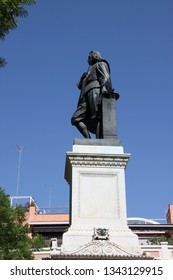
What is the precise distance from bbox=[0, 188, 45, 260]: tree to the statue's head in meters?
15.5

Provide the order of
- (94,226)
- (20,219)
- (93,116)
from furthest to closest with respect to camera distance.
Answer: (20,219) < (93,116) < (94,226)

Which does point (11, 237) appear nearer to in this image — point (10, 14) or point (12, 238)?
point (12, 238)

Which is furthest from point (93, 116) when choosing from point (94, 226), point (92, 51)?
point (94, 226)

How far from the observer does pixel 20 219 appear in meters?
25.7

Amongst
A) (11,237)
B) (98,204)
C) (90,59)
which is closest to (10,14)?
(90,59)

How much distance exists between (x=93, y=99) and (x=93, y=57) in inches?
56.3

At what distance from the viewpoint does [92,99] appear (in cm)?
934

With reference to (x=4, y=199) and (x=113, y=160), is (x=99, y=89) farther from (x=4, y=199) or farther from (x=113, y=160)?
(x=4, y=199)

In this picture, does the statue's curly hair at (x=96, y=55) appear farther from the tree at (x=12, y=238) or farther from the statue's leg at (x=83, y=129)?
the tree at (x=12, y=238)

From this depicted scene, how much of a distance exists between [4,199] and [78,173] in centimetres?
1816

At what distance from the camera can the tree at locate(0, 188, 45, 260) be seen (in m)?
22.9

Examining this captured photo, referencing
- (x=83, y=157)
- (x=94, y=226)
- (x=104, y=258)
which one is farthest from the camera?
(x=83, y=157)

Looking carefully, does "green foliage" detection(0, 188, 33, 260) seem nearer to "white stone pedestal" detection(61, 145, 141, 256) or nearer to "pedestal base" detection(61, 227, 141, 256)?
"white stone pedestal" detection(61, 145, 141, 256)

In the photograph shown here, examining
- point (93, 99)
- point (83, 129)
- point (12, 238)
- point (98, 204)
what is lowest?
point (98, 204)
